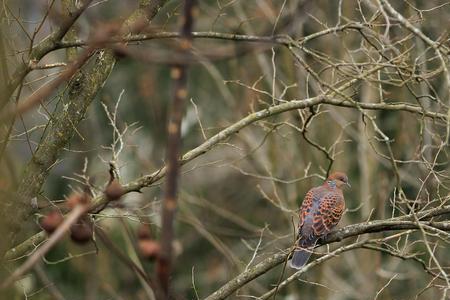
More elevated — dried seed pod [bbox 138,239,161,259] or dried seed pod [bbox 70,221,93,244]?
dried seed pod [bbox 70,221,93,244]

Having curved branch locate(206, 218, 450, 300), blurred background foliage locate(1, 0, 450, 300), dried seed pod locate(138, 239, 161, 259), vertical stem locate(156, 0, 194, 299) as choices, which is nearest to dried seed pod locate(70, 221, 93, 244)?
dried seed pod locate(138, 239, 161, 259)

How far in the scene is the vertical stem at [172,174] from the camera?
182 cm

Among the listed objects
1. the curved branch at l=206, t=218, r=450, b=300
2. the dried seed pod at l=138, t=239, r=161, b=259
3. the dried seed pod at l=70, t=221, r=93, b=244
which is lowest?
the curved branch at l=206, t=218, r=450, b=300

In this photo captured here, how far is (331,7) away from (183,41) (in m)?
10.2

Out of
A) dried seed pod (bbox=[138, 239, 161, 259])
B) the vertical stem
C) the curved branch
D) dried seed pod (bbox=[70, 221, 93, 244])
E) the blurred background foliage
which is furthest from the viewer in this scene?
the blurred background foliage

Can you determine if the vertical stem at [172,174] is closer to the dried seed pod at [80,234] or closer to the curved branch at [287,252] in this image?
the dried seed pod at [80,234]

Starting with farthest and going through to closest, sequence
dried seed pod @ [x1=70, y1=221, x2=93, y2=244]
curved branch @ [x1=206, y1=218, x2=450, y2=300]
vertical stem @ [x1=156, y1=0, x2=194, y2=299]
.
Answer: curved branch @ [x1=206, y1=218, x2=450, y2=300], dried seed pod @ [x1=70, y1=221, x2=93, y2=244], vertical stem @ [x1=156, y1=0, x2=194, y2=299]

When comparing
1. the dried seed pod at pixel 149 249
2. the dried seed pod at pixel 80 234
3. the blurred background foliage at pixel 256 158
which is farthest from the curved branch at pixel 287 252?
the blurred background foliage at pixel 256 158

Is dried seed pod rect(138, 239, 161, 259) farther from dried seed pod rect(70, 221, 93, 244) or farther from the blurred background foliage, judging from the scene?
the blurred background foliage

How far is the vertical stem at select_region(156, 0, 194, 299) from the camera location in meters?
1.82

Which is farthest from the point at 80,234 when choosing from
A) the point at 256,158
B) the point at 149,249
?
the point at 256,158

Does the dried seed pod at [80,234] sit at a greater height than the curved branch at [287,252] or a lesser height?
greater

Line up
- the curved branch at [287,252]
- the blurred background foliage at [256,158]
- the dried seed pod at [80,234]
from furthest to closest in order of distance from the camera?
the blurred background foliage at [256,158]
the curved branch at [287,252]
the dried seed pod at [80,234]

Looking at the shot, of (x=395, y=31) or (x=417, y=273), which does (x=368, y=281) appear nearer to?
(x=417, y=273)
